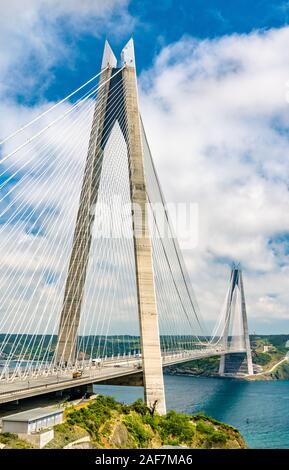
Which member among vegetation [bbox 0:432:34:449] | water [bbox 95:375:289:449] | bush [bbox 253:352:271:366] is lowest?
water [bbox 95:375:289:449]

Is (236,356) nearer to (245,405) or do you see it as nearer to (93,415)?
(245,405)

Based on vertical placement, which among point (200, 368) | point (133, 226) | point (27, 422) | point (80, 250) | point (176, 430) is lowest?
point (176, 430)

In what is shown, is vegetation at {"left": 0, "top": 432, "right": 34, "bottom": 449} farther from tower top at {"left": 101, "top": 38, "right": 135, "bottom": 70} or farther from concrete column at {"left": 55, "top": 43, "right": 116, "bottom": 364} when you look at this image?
tower top at {"left": 101, "top": 38, "right": 135, "bottom": 70}

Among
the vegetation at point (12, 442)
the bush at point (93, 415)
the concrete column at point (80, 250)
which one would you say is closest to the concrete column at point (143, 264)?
the concrete column at point (80, 250)

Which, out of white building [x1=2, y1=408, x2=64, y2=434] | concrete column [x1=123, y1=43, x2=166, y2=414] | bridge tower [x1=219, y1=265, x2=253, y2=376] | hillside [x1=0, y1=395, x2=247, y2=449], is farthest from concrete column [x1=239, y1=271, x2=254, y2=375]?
white building [x1=2, y1=408, x2=64, y2=434]

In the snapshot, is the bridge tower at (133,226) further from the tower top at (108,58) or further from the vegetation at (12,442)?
the vegetation at (12,442)

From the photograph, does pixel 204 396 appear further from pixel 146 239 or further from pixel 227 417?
pixel 146 239

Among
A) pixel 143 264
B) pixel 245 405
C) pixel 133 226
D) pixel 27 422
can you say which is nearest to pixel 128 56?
pixel 133 226
